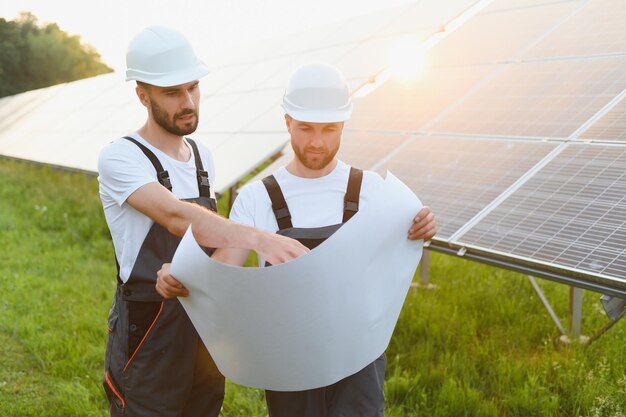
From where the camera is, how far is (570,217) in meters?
3.36

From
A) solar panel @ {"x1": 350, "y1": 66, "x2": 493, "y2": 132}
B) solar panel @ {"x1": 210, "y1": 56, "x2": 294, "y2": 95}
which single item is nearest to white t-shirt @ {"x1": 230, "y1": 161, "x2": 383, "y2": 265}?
solar panel @ {"x1": 350, "y1": 66, "x2": 493, "y2": 132}

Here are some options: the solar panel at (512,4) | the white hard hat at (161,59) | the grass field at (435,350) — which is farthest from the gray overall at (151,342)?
the solar panel at (512,4)

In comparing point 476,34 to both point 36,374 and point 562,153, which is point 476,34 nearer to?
point 562,153

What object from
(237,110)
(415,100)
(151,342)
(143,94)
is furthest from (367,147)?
(237,110)

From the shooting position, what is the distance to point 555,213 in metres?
3.44

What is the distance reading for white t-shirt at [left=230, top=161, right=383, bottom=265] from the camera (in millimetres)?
2303

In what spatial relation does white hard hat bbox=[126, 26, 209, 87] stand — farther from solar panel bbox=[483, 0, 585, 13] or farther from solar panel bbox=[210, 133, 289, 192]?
solar panel bbox=[483, 0, 585, 13]

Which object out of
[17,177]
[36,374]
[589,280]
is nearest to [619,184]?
[589,280]

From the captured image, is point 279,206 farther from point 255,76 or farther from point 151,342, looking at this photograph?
point 255,76

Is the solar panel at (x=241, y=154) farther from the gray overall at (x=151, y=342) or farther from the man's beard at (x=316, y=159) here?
the man's beard at (x=316, y=159)

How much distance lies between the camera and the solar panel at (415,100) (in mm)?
5395

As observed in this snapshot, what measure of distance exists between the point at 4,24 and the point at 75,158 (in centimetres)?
3845

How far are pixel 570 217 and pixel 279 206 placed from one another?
6.08ft

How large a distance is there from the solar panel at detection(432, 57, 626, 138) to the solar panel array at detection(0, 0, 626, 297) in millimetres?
12
